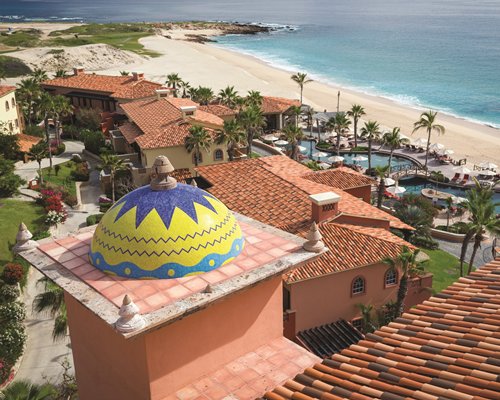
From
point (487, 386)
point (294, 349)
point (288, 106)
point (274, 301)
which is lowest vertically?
point (288, 106)

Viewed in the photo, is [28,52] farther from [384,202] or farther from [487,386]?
[487,386]

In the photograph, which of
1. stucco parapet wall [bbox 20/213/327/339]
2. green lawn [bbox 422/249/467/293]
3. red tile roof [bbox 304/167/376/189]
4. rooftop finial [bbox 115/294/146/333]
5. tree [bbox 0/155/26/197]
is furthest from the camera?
tree [bbox 0/155/26/197]

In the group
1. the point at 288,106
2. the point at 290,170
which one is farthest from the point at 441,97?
the point at 290,170

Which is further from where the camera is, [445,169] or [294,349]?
[445,169]

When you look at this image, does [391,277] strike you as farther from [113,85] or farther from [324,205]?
[113,85]

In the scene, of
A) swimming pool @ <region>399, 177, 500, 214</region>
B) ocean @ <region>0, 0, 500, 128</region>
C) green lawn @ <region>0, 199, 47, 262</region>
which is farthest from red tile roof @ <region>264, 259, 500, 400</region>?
ocean @ <region>0, 0, 500, 128</region>

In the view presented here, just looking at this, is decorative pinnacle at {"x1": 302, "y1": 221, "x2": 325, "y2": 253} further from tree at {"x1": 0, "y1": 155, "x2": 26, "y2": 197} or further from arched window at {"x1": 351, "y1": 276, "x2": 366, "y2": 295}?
tree at {"x1": 0, "y1": 155, "x2": 26, "y2": 197}

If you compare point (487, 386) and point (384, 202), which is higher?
point (487, 386)
